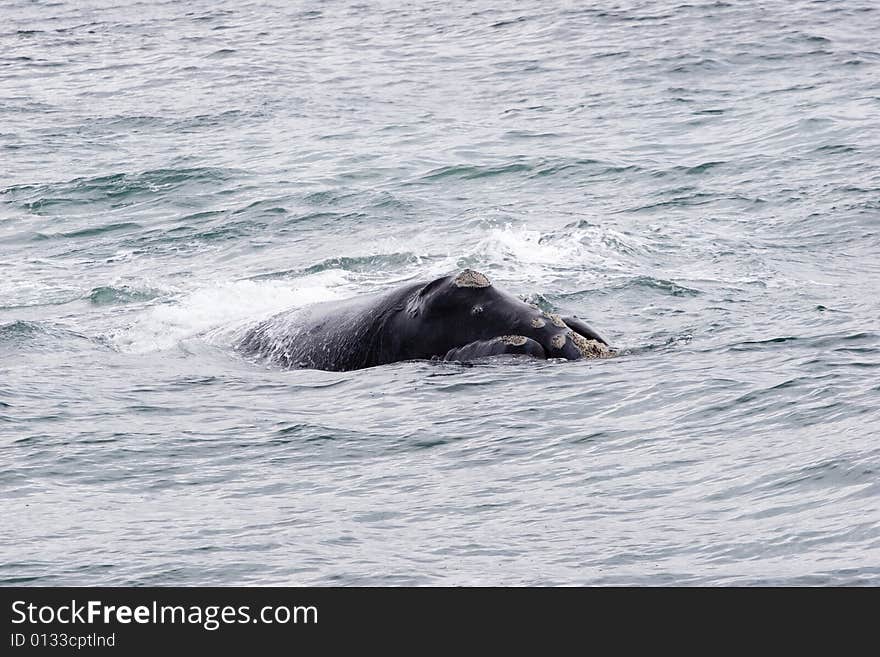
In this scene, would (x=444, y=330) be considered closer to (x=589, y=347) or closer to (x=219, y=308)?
(x=589, y=347)

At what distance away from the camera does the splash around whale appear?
1399cm

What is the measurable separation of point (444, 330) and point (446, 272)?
5558 millimetres

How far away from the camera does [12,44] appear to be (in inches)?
1747

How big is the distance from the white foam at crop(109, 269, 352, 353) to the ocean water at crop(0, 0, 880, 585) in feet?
0.27

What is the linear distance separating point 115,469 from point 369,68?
27352 mm

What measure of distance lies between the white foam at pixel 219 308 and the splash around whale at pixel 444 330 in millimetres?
2586

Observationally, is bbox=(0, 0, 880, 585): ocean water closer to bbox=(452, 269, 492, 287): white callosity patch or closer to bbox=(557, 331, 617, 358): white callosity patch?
bbox=(557, 331, 617, 358): white callosity patch

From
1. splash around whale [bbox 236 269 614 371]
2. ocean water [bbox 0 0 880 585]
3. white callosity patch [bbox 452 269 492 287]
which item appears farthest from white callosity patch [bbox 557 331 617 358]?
white callosity patch [bbox 452 269 492 287]

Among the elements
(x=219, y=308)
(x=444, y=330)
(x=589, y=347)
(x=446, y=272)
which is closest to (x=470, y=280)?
(x=444, y=330)

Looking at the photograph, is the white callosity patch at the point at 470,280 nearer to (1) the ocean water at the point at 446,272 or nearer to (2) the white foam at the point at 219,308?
(1) the ocean water at the point at 446,272

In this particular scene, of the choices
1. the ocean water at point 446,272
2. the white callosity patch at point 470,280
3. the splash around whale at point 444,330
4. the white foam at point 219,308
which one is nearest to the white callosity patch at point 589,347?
the splash around whale at point 444,330

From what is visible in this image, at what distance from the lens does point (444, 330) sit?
1418cm

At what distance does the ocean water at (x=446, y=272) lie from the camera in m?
9.91
